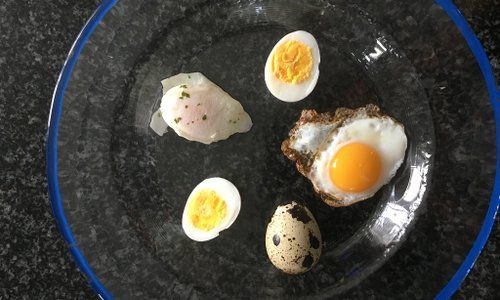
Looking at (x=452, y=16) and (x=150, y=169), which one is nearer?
(x=452, y=16)

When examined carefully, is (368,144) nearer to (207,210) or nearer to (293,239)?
(293,239)

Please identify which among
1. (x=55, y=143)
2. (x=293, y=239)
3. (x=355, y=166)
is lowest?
(x=55, y=143)

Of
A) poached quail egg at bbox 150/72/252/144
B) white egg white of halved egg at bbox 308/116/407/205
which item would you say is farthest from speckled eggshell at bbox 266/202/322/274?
poached quail egg at bbox 150/72/252/144

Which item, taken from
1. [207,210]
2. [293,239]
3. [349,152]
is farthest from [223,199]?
[349,152]

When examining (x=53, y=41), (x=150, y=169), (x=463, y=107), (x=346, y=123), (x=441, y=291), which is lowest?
(x=150, y=169)

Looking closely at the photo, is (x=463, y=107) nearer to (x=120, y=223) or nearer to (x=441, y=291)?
(x=441, y=291)

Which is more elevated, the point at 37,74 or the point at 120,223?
the point at 37,74

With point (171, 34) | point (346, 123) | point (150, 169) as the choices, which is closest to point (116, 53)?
point (171, 34)
